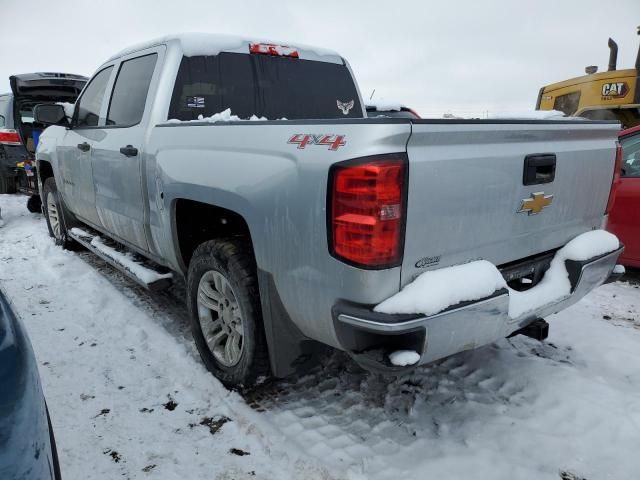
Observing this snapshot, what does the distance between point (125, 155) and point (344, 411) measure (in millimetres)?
2288

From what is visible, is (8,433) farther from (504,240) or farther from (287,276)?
(504,240)

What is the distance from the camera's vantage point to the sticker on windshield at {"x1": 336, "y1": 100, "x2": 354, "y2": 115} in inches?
157

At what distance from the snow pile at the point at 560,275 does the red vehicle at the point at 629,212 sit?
71.4 inches

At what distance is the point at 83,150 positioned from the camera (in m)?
4.16

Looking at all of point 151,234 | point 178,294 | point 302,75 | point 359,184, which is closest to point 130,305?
point 178,294

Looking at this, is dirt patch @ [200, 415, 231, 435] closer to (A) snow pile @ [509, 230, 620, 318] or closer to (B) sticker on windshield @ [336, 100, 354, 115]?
(A) snow pile @ [509, 230, 620, 318]

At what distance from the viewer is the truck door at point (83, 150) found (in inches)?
164

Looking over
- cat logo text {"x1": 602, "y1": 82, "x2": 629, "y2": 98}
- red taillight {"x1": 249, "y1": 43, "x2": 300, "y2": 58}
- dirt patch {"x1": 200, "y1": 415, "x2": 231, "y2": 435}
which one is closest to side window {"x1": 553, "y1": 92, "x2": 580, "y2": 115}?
cat logo text {"x1": 602, "y1": 82, "x2": 629, "y2": 98}

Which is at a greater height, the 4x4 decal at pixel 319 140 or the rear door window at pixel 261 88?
the rear door window at pixel 261 88

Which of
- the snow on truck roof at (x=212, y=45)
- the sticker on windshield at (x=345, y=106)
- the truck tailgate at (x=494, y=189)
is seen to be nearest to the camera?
the truck tailgate at (x=494, y=189)

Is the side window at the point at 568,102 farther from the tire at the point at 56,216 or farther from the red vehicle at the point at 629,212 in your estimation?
the tire at the point at 56,216

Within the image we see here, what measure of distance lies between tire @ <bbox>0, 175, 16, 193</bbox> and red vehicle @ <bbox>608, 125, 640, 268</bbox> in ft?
35.3

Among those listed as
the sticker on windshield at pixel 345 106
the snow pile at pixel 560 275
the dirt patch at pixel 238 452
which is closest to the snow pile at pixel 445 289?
the snow pile at pixel 560 275

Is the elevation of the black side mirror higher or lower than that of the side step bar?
higher
